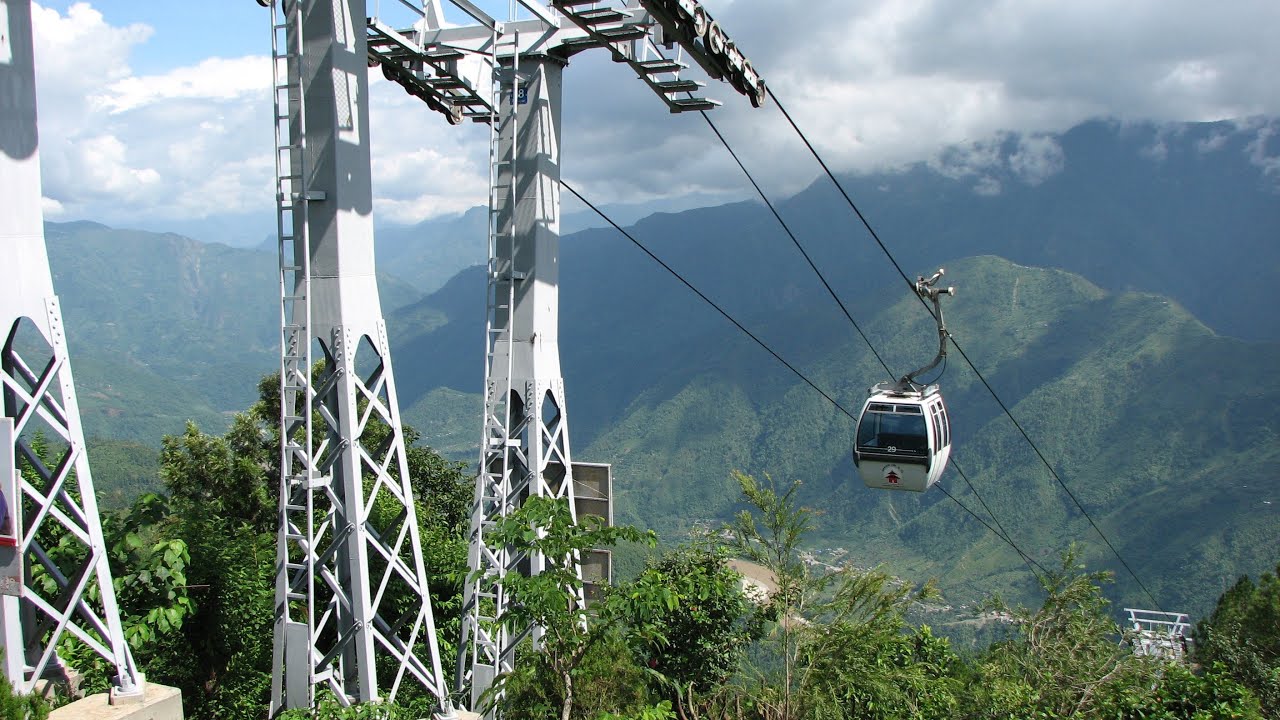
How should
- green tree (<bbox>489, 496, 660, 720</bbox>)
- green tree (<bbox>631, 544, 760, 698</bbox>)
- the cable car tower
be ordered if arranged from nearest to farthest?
green tree (<bbox>489, 496, 660, 720</bbox>) < the cable car tower < green tree (<bbox>631, 544, 760, 698</bbox>)

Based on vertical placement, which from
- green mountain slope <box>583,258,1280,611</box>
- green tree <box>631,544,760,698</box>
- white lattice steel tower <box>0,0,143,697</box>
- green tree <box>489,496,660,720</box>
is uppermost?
white lattice steel tower <box>0,0,143,697</box>

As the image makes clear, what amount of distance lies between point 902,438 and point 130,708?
478 inches

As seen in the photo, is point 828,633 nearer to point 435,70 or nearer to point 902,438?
point 902,438

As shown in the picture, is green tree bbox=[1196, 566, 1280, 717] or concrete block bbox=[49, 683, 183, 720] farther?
green tree bbox=[1196, 566, 1280, 717]

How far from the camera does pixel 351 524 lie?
927 centimetres

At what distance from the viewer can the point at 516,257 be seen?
1234 centimetres

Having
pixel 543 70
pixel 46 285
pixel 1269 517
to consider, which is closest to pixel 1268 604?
pixel 543 70

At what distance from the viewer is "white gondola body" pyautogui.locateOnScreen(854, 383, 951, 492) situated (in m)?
15.9

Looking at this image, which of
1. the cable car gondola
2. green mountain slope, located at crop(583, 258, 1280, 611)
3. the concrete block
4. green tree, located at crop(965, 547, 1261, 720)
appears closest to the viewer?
the concrete block

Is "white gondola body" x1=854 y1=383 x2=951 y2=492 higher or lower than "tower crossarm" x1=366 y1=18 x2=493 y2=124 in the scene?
lower

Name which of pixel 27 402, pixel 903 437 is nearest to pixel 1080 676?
pixel 903 437

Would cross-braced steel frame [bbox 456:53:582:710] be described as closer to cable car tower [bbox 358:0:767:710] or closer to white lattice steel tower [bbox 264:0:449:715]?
cable car tower [bbox 358:0:767:710]

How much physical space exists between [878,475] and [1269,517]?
124075mm

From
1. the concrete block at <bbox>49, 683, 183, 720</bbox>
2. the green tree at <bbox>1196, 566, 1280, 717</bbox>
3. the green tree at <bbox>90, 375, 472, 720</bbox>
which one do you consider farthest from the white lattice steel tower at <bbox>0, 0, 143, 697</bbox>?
the green tree at <bbox>1196, 566, 1280, 717</bbox>
